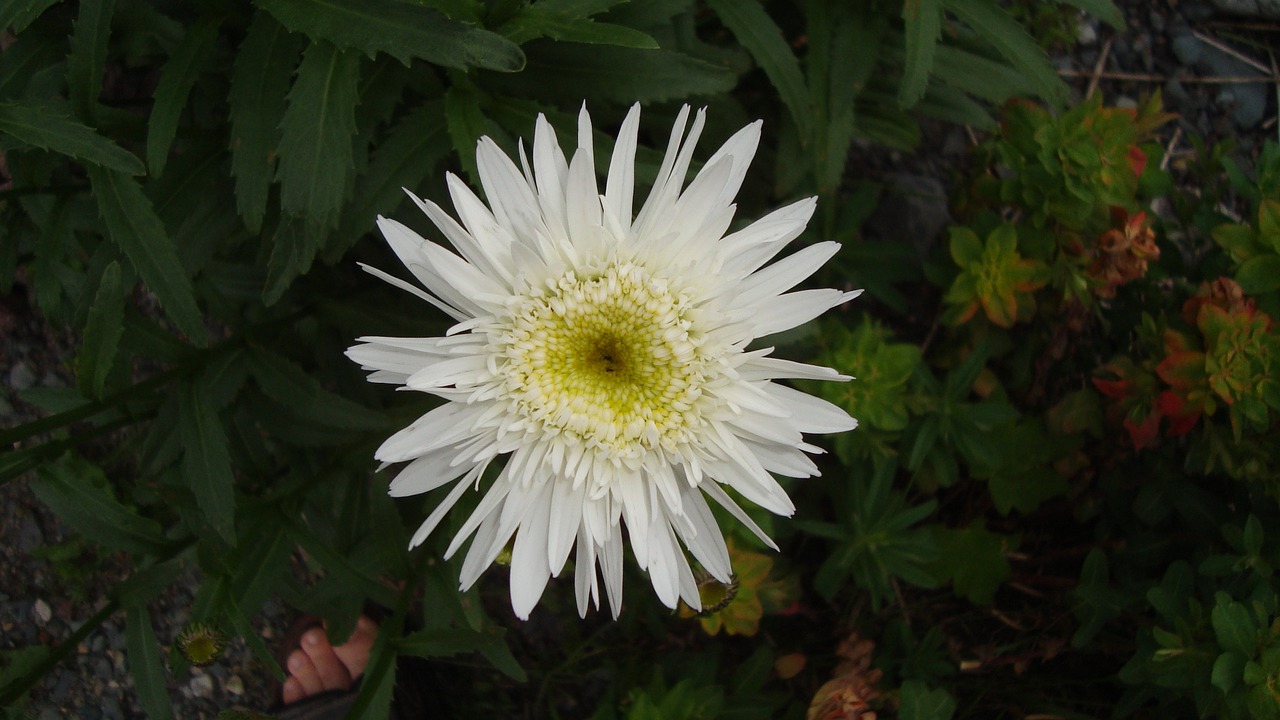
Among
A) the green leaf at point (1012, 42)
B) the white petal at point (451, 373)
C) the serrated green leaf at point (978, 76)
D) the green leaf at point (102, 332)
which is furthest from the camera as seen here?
the serrated green leaf at point (978, 76)

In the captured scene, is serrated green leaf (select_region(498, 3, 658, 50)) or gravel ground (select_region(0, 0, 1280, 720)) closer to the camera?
serrated green leaf (select_region(498, 3, 658, 50))

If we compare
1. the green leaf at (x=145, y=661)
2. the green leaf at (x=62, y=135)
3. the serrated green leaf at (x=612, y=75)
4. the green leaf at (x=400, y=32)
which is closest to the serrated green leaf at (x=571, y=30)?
the green leaf at (x=400, y=32)

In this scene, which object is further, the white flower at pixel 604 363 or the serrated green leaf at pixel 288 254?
the serrated green leaf at pixel 288 254

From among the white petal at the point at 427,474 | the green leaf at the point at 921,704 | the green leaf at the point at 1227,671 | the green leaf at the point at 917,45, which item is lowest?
the green leaf at the point at 921,704

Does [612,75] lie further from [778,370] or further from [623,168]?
[778,370]

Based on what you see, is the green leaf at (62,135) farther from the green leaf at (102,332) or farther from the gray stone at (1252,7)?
the gray stone at (1252,7)

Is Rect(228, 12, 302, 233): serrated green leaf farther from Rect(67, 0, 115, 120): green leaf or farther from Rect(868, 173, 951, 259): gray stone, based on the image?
Rect(868, 173, 951, 259): gray stone

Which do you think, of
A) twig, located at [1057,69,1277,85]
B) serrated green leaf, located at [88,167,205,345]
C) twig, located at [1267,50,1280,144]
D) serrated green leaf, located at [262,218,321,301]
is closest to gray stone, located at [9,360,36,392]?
serrated green leaf, located at [88,167,205,345]
